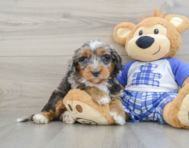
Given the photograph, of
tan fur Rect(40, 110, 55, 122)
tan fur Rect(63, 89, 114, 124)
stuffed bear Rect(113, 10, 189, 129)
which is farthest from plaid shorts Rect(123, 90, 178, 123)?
tan fur Rect(40, 110, 55, 122)

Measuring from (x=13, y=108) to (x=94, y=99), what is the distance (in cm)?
122

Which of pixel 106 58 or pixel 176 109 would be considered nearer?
pixel 176 109

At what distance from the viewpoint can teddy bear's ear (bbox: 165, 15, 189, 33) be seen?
1.57m

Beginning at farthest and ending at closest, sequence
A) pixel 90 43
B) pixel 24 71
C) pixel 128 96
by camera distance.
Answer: pixel 24 71, pixel 128 96, pixel 90 43

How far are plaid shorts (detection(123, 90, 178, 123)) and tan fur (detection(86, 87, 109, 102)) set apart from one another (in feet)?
1.03

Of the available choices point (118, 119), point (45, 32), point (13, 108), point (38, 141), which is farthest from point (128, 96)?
point (13, 108)

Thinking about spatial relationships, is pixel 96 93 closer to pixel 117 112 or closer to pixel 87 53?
pixel 117 112

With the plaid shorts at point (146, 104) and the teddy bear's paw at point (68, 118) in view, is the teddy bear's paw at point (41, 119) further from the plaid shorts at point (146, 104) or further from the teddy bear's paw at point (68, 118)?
the plaid shorts at point (146, 104)

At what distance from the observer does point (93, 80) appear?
1311 millimetres

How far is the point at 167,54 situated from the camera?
157cm

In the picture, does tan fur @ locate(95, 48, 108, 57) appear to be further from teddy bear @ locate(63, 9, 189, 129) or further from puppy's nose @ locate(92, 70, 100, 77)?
teddy bear @ locate(63, 9, 189, 129)

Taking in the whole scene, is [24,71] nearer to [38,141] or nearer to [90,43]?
[90,43]

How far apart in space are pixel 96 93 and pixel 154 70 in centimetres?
63

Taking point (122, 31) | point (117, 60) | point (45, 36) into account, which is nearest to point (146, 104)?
point (117, 60)
